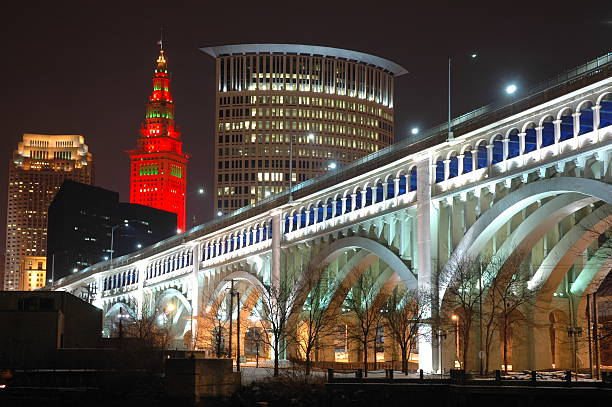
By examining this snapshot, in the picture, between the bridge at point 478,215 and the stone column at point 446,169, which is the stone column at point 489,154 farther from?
the stone column at point 446,169

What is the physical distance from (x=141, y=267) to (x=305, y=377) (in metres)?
88.6

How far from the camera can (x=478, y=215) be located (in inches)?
2368

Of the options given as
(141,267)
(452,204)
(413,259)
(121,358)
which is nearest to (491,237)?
(452,204)

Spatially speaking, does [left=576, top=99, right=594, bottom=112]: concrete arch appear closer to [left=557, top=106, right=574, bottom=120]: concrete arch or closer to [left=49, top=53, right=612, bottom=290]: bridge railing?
[left=557, top=106, right=574, bottom=120]: concrete arch

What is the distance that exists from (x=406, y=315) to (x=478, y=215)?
14.1m

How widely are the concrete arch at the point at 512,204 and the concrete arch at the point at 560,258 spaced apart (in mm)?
4989

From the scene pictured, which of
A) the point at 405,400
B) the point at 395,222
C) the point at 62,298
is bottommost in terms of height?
the point at 405,400

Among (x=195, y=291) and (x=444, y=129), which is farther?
(x=195, y=291)

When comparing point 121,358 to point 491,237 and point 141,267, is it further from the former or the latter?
point 141,267

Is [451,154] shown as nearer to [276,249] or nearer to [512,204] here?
[512,204]

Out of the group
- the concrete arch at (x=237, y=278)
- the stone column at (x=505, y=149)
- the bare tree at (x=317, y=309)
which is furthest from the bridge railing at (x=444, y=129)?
the bare tree at (x=317, y=309)

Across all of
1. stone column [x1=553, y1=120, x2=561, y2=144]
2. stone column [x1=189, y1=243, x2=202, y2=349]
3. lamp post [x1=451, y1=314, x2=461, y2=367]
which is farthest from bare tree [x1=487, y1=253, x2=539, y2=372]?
stone column [x1=189, y1=243, x2=202, y2=349]

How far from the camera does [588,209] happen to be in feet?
202

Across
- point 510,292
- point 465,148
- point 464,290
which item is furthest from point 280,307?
point 465,148
